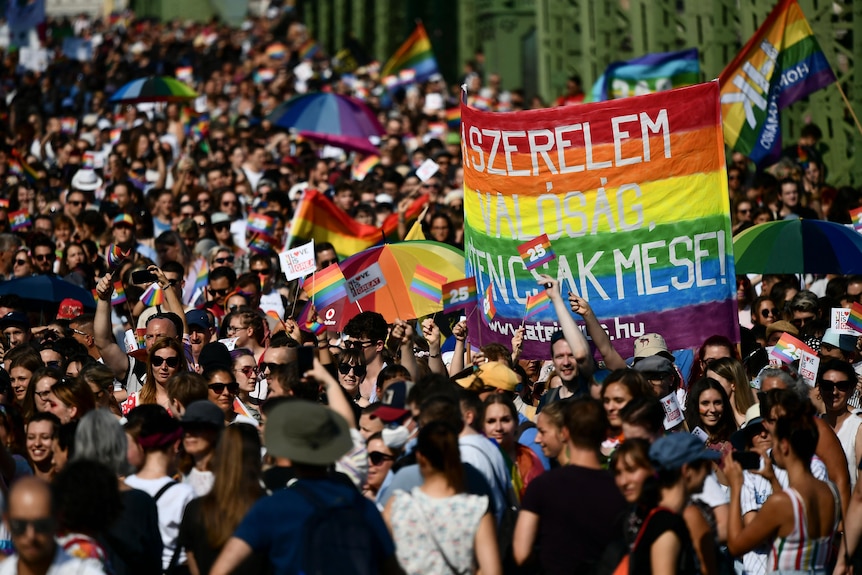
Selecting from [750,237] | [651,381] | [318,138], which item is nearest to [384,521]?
[651,381]

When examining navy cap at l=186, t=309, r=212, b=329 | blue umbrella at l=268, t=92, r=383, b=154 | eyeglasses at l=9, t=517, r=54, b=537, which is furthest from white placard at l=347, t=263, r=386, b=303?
blue umbrella at l=268, t=92, r=383, b=154

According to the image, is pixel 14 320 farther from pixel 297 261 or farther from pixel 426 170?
pixel 426 170

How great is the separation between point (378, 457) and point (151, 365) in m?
2.37

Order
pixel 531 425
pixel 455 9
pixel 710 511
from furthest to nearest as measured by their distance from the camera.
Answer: pixel 455 9 → pixel 531 425 → pixel 710 511

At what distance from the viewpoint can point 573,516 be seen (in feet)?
21.2

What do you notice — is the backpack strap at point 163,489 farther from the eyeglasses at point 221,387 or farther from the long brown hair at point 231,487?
the eyeglasses at point 221,387

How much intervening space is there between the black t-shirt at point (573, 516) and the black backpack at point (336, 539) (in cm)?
82

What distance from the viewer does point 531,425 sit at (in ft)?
26.6

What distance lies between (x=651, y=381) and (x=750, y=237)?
367 centimetres

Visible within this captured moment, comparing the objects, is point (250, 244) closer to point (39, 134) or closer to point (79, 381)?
point (79, 381)

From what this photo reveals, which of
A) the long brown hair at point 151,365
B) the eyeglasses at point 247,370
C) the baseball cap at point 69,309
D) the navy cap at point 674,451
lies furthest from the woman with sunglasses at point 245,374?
the navy cap at point 674,451

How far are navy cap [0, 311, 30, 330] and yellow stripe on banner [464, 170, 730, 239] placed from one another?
3.50 meters

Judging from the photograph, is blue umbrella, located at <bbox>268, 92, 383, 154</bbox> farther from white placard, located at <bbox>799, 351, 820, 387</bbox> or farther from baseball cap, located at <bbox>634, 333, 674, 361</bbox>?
white placard, located at <bbox>799, 351, 820, 387</bbox>

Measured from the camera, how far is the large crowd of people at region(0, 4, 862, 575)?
6.09m
